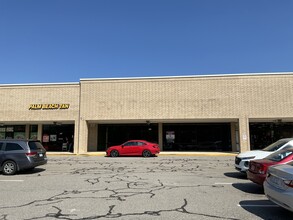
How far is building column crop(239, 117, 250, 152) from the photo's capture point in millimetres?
24812

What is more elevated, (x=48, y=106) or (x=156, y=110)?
(x=48, y=106)

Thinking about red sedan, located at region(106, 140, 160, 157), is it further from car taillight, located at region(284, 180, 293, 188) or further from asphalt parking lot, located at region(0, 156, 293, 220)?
car taillight, located at region(284, 180, 293, 188)

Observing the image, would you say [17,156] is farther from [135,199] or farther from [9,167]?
[135,199]

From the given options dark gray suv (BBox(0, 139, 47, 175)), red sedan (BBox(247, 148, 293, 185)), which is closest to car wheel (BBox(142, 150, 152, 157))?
dark gray suv (BBox(0, 139, 47, 175))

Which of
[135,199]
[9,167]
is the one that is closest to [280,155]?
[135,199]

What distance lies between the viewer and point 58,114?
27.4 metres

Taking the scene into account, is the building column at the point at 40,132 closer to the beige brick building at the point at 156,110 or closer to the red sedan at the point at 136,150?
the beige brick building at the point at 156,110

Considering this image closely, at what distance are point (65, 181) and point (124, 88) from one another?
1689 centimetres

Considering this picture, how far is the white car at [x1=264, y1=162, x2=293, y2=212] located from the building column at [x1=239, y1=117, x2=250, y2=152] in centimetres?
1919

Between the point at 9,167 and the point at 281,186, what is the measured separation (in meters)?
11.6

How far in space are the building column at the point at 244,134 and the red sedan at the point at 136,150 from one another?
7872mm

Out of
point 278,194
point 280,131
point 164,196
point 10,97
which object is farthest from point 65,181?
point 280,131

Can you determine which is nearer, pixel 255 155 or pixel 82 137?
pixel 255 155

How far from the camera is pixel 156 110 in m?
26.1
